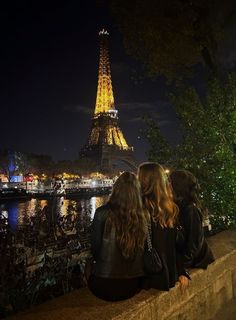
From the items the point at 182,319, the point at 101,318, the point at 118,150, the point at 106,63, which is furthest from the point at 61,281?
the point at 106,63

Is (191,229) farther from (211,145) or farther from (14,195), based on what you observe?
(14,195)

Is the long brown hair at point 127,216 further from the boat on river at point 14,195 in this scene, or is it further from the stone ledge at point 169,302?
the boat on river at point 14,195

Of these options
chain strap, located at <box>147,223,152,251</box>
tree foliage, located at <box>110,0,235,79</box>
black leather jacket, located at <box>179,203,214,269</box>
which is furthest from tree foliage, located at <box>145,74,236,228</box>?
chain strap, located at <box>147,223,152,251</box>

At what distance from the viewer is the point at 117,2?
29.9ft

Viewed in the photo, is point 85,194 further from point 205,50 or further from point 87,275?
point 87,275

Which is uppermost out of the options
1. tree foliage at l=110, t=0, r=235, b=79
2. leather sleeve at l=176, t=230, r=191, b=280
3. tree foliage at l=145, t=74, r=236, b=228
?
tree foliage at l=110, t=0, r=235, b=79

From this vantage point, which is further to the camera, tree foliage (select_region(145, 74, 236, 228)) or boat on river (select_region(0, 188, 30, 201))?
boat on river (select_region(0, 188, 30, 201))

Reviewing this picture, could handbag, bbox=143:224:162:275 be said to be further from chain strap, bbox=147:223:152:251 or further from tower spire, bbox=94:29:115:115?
tower spire, bbox=94:29:115:115

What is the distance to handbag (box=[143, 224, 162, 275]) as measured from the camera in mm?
3467

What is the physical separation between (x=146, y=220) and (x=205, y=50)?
6183 mm

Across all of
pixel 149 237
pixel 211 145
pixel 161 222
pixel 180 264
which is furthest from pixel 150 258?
pixel 211 145

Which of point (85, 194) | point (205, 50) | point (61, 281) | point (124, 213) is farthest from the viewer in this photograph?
point (85, 194)

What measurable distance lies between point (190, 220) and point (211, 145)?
131 inches

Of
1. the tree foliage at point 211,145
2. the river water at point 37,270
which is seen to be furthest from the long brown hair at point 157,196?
the tree foliage at point 211,145
